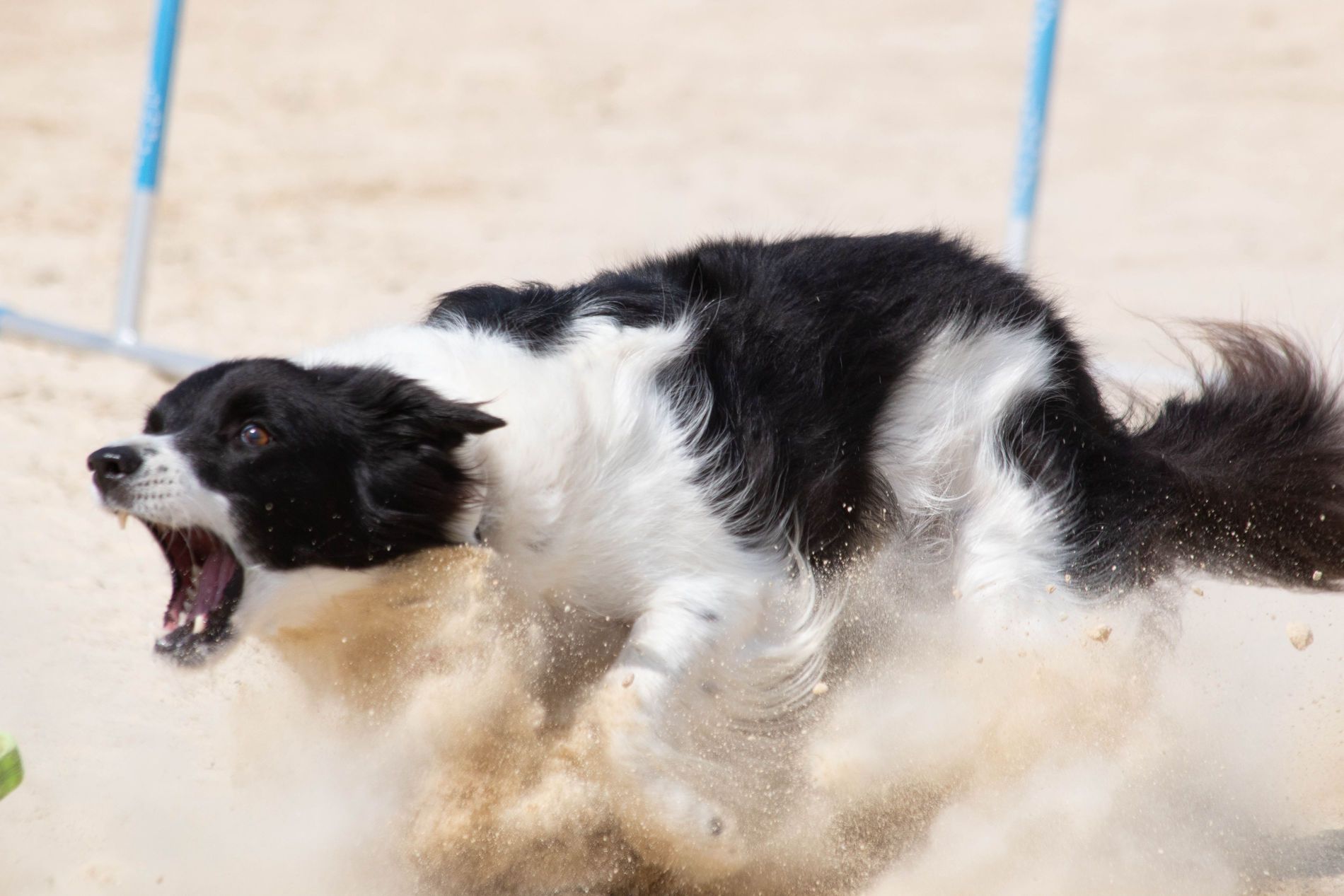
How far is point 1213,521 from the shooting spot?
11.8 feet

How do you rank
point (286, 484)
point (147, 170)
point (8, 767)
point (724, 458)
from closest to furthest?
1. point (8, 767)
2. point (286, 484)
3. point (724, 458)
4. point (147, 170)

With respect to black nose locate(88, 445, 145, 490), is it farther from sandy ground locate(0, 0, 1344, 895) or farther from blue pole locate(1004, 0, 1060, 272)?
blue pole locate(1004, 0, 1060, 272)

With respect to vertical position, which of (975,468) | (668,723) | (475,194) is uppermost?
(975,468)

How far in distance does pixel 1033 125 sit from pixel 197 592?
4374mm

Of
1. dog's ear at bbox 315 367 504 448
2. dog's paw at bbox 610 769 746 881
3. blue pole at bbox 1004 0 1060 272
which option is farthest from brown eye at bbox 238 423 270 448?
blue pole at bbox 1004 0 1060 272

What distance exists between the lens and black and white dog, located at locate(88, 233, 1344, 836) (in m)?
2.81

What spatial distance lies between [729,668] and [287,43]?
A: 1183cm

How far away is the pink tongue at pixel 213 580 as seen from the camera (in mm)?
2789

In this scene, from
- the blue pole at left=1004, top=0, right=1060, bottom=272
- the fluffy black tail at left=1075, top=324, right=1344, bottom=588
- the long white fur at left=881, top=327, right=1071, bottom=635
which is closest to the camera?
the long white fur at left=881, top=327, right=1071, bottom=635

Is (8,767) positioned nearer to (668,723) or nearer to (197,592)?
(197,592)

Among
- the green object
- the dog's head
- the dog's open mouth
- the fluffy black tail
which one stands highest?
the dog's head

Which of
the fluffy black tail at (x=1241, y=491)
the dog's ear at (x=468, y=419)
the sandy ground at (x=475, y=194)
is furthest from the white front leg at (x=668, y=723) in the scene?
the fluffy black tail at (x=1241, y=491)

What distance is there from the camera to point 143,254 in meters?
6.37

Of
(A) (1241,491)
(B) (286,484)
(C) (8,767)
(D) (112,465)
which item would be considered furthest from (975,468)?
(C) (8,767)
